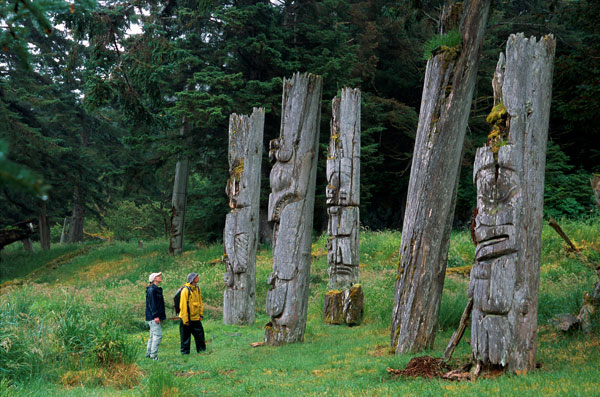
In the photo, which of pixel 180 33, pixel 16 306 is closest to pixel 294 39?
pixel 180 33

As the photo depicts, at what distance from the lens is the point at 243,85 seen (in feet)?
74.3

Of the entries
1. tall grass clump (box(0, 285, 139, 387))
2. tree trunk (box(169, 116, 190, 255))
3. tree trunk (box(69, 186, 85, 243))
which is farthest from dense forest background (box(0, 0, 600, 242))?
tall grass clump (box(0, 285, 139, 387))

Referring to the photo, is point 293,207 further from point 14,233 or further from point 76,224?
point 76,224

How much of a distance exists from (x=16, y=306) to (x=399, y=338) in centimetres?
629

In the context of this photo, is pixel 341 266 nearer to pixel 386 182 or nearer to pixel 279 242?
pixel 279 242

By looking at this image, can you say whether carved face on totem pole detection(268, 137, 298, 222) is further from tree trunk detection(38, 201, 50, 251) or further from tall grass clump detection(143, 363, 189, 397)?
tree trunk detection(38, 201, 50, 251)

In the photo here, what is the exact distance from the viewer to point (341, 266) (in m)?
12.3

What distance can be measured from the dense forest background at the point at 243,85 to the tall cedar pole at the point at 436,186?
26.7ft

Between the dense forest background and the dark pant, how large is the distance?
8.48 metres

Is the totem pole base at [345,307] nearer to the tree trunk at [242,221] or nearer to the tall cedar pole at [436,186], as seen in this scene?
the tree trunk at [242,221]

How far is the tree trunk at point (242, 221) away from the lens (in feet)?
40.2

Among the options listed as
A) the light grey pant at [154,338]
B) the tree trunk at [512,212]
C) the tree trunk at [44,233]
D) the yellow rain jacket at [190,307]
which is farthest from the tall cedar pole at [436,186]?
the tree trunk at [44,233]

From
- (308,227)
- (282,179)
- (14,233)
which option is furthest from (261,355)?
(14,233)

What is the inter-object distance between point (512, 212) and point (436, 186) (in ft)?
6.30
